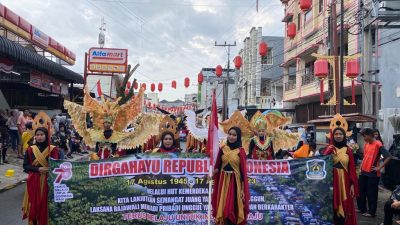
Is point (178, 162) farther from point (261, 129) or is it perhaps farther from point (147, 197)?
point (261, 129)

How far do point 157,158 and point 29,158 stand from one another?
1.76 m

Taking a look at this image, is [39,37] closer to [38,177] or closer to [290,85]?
[38,177]

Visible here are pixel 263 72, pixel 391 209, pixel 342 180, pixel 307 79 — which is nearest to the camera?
pixel 391 209

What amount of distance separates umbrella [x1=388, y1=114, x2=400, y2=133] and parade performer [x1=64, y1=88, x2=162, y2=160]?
316 inches

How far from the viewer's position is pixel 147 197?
237 inches

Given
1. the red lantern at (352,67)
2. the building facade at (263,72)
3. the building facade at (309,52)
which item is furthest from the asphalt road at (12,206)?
the building facade at (263,72)

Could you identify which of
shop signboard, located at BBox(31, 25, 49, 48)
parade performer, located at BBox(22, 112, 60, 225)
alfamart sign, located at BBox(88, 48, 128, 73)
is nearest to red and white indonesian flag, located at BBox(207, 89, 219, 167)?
parade performer, located at BBox(22, 112, 60, 225)

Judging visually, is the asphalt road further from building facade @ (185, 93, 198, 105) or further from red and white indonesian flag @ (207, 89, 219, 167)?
building facade @ (185, 93, 198, 105)

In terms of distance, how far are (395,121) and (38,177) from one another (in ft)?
35.3

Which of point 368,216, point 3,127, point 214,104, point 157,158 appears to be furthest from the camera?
point 3,127

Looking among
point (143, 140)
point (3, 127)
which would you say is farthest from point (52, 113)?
point (143, 140)

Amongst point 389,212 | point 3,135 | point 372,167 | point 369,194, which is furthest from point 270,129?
point 3,135

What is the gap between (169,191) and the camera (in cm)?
609

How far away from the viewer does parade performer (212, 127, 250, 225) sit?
5707 millimetres
